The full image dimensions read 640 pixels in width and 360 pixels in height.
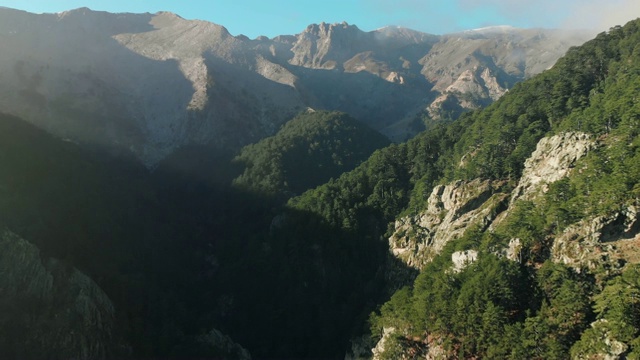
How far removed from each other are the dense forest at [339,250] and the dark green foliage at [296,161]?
1029 millimetres

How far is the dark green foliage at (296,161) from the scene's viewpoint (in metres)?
162

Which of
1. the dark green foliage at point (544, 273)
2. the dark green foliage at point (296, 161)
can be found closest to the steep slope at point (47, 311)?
the dark green foliage at point (544, 273)

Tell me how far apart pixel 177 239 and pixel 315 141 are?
71.4 m

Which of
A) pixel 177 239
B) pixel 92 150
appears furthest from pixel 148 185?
pixel 177 239

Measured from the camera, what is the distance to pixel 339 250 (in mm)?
120312

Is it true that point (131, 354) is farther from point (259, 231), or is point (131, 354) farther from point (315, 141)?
point (315, 141)

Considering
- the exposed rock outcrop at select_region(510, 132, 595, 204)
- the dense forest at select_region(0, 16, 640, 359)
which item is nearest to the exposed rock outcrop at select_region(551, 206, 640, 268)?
the dense forest at select_region(0, 16, 640, 359)

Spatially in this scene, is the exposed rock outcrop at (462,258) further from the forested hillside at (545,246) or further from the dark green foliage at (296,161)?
the dark green foliage at (296,161)

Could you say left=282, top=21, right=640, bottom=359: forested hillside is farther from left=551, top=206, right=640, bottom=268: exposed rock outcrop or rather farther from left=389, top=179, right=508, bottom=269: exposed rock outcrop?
left=389, top=179, right=508, bottom=269: exposed rock outcrop

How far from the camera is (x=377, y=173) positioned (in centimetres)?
13250

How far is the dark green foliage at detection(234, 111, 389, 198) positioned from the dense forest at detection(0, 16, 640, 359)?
1029mm

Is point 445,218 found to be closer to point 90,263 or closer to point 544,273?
point 544,273

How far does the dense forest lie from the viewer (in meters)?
69.1

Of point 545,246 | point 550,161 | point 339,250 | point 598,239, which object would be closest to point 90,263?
point 339,250
